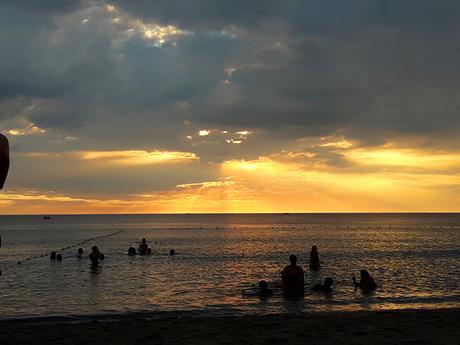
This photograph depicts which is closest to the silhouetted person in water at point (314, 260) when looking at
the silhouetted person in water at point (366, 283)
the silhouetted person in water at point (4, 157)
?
the silhouetted person in water at point (366, 283)

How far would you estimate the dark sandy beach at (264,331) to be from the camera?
1353cm

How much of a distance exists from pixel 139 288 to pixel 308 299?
10925 millimetres

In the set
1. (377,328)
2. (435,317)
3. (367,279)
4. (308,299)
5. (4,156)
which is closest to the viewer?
(4,156)

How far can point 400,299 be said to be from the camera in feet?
81.3

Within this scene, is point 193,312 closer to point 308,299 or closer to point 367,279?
point 308,299

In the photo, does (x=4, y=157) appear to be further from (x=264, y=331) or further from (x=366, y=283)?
(x=366, y=283)

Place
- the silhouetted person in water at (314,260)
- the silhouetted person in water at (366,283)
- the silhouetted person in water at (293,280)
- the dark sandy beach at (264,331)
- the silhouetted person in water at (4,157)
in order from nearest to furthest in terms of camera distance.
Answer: the silhouetted person in water at (4,157) < the dark sandy beach at (264,331) < the silhouetted person in water at (293,280) < the silhouetted person in water at (366,283) < the silhouetted person in water at (314,260)

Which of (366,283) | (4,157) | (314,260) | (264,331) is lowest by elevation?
(366,283)

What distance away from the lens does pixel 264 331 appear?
48.8ft

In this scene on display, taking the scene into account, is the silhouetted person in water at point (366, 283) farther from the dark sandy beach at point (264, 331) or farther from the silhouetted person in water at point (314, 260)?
the silhouetted person in water at point (314, 260)

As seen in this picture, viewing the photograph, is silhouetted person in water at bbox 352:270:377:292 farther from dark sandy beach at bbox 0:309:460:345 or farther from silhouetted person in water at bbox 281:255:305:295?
dark sandy beach at bbox 0:309:460:345

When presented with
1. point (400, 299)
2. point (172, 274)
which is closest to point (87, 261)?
point (172, 274)

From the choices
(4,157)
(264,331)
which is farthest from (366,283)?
(4,157)

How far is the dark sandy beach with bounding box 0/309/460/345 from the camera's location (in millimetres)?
13531
